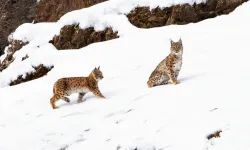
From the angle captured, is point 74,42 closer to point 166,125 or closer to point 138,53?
point 138,53

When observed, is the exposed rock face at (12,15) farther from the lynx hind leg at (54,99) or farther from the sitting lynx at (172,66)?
the sitting lynx at (172,66)

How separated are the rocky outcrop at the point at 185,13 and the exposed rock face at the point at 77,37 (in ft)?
4.97

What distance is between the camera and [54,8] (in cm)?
2855

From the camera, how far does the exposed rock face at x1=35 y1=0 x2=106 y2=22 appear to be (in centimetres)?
2656

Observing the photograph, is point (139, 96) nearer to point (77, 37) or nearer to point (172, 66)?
point (172, 66)

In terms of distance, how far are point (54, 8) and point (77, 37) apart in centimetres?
894

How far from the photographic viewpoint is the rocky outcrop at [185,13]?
1931 centimetres

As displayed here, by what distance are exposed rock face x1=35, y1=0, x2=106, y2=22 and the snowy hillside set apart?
6.29m

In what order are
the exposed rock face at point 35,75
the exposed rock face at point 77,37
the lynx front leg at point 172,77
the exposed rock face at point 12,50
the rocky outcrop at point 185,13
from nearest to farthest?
the lynx front leg at point 172,77 < the exposed rock face at point 35,75 < the rocky outcrop at point 185,13 < the exposed rock face at point 77,37 < the exposed rock face at point 12,50

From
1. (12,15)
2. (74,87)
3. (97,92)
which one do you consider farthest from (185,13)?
(12,15)

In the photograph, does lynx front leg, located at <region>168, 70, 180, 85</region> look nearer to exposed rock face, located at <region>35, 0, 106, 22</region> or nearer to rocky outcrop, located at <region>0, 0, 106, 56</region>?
exposed rock face, located at <region>35, 0, 106, 22</region>

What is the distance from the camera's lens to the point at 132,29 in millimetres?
19516

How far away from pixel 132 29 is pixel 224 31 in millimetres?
4488

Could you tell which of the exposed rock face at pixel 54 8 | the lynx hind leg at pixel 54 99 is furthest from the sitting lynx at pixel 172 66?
the exposed rock face at pixel 54 8
